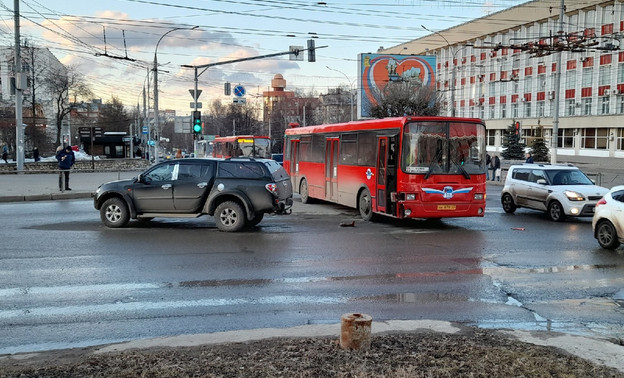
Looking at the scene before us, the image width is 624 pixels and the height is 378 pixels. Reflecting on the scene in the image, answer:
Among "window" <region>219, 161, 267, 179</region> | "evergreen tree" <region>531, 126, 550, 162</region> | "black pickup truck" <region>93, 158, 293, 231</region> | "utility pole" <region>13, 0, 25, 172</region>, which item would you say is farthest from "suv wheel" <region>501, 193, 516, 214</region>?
"evergreen tree" <region>531, 126, 550, 162</region>

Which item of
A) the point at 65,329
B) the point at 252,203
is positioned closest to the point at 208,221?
the point at 252,203

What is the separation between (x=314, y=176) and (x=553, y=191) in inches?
311

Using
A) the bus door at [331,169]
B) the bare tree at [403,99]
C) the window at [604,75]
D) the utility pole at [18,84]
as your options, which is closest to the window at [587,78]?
the window at [604,75]

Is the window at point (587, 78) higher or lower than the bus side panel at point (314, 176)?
higher

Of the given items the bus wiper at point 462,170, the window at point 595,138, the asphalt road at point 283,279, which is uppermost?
the window at point 595,138

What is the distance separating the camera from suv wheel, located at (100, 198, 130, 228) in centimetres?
1428

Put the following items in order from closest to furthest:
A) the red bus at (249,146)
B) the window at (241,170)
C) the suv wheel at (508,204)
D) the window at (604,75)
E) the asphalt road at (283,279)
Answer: the asphalt road at (283,279) < the window at (241,170) < the suv wheel at (508,204) < the red bus at (249,146) < the window at (604,75)

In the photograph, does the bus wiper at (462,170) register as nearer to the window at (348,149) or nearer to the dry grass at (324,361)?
the window at (348,149)

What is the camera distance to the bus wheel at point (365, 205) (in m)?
16.5

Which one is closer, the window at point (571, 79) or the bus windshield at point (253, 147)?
the bus windshield at point (253, 147)

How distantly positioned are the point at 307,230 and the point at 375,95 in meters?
39.8

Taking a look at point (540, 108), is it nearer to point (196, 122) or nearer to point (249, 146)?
point (249, 146)

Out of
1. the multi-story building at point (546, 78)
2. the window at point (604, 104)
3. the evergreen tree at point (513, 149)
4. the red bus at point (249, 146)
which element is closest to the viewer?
the red bus at point (249, 146)

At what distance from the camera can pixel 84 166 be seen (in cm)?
4450
